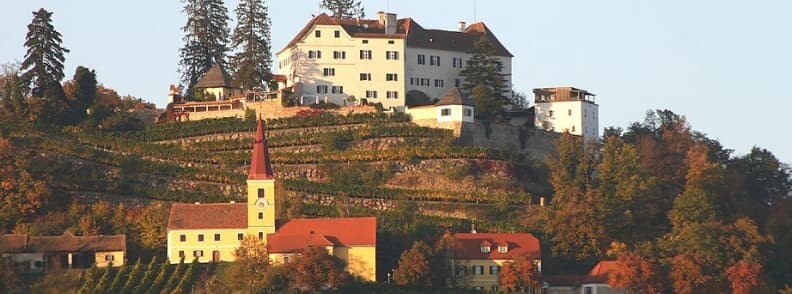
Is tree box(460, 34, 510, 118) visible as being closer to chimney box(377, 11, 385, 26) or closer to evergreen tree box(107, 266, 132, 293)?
Result: chimney box(377, 11, 385, 26)

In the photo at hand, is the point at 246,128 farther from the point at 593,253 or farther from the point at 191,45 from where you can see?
the point at 593,253

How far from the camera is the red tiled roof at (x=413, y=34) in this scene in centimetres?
11713

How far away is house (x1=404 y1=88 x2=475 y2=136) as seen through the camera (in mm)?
111375

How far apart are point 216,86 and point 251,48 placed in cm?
316

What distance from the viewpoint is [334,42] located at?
117 m

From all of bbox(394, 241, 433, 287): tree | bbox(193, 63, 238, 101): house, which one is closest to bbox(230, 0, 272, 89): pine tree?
bbox(193, 63, 238, 101): house

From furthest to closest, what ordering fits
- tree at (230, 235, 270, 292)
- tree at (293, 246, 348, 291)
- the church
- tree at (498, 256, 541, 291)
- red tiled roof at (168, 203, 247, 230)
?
1. red tiled roof at (168, 203, 247, 230)
2. the church
3. tree at (498, 256, 541, 291)
4. tree at (230, 235, 270, 292)
5. tree at (293, 246, 348, 291)

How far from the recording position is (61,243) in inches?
3851

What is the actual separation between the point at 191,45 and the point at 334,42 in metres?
11.7

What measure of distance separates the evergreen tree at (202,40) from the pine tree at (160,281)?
96.5ft

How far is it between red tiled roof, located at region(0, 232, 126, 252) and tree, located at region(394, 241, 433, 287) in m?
13.8

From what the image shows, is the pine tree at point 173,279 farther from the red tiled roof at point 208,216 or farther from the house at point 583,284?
the house at point 583,284

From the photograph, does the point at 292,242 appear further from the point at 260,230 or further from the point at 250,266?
the point at 250,266

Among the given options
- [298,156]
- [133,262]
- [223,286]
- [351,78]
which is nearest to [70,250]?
[133,262]
